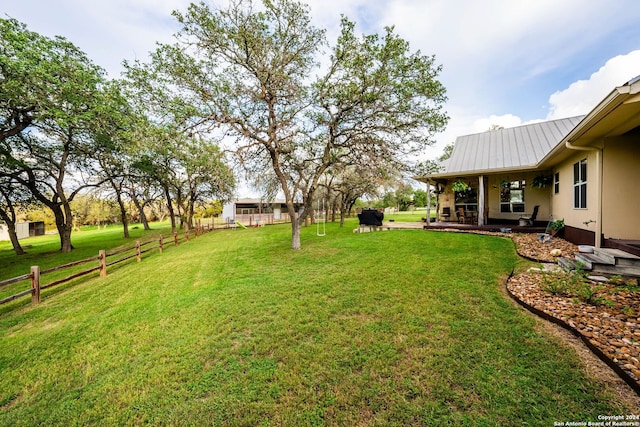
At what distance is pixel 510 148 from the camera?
1105 centimetres

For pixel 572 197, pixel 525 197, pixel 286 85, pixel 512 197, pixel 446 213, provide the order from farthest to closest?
pixel 446 213, pixel 512 197, pixel 525 197, pixel 286 85, pixel 572 197

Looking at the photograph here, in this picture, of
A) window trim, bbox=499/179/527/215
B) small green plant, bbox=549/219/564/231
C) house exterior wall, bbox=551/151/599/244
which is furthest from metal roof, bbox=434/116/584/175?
small green plant, bbox=549/219/564/231

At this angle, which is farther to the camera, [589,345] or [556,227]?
[556,227]

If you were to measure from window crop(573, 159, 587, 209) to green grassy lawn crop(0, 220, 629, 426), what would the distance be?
12.2 feet

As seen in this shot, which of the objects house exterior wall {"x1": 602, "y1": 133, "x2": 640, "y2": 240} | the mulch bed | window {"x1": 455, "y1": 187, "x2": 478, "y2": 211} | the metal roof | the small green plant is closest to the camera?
the mulch bed

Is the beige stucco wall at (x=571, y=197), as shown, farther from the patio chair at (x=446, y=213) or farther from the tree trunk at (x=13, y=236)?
the tree trunk at (x=13, y=236)

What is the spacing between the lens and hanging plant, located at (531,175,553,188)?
31.2 ft

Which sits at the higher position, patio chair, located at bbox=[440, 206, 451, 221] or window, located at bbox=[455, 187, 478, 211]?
window, located at bbox=[455, 187, 478, 211]

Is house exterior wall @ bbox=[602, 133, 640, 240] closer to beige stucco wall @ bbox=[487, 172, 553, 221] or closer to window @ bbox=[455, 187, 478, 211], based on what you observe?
beige stucco wall @ bbox=[487, 172, 553, 221]

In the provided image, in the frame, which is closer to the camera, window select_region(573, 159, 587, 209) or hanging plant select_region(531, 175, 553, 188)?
window select_region(573, 159, 587, 209)

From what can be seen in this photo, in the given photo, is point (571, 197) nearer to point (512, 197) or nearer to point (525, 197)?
point (525, 197)

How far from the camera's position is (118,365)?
2.84m

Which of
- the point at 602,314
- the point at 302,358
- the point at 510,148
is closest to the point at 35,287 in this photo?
the point at 302,358

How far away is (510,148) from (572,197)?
4.90 meters
